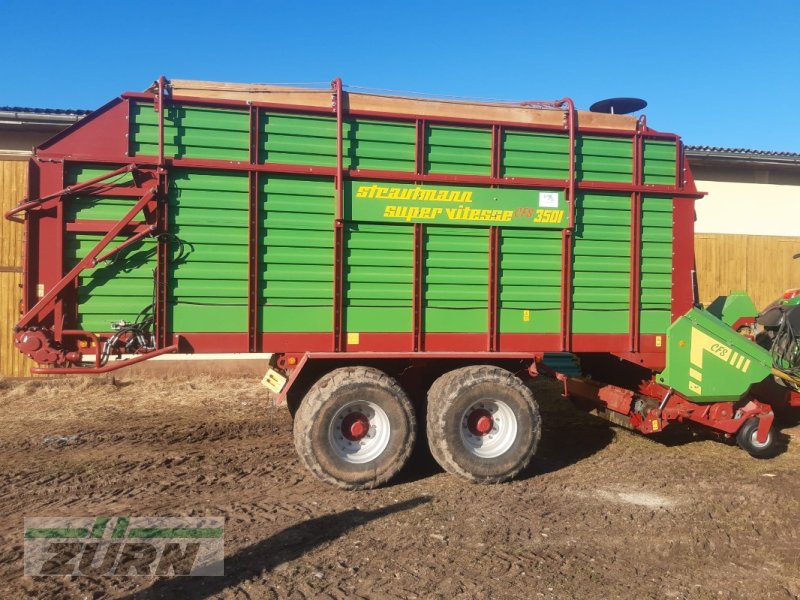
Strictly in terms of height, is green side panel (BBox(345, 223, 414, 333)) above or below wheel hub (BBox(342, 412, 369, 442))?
above

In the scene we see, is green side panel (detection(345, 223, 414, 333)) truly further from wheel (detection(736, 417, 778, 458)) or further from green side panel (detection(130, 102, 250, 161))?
wheel (detection(736, 417, 778, 458))

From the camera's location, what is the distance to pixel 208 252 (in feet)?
17.3

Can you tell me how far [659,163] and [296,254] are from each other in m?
3.60

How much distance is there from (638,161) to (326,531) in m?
4.37

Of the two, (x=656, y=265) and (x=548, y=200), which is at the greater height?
(x=548, y=200)

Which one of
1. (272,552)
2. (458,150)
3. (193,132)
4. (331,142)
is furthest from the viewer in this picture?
(458,150)

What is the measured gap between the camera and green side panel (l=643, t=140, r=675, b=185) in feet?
20.0

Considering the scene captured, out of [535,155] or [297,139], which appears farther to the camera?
[535,155]

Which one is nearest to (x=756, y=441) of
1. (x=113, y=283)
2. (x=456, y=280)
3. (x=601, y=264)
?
(x=601, y=264)

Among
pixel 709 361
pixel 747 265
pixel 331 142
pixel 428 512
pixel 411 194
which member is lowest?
pixel 428 512

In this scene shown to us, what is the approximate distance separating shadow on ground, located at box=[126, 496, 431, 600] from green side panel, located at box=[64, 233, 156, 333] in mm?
2256

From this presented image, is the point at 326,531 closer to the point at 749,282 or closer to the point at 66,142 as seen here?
the point at 66,142

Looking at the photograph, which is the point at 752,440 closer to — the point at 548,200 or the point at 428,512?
the point at 548,200

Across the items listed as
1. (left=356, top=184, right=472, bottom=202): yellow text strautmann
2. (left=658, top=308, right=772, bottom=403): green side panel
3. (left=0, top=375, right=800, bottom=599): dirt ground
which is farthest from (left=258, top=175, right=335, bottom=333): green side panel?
(left=658, top=308, right=772, bottom=403): green side panel
